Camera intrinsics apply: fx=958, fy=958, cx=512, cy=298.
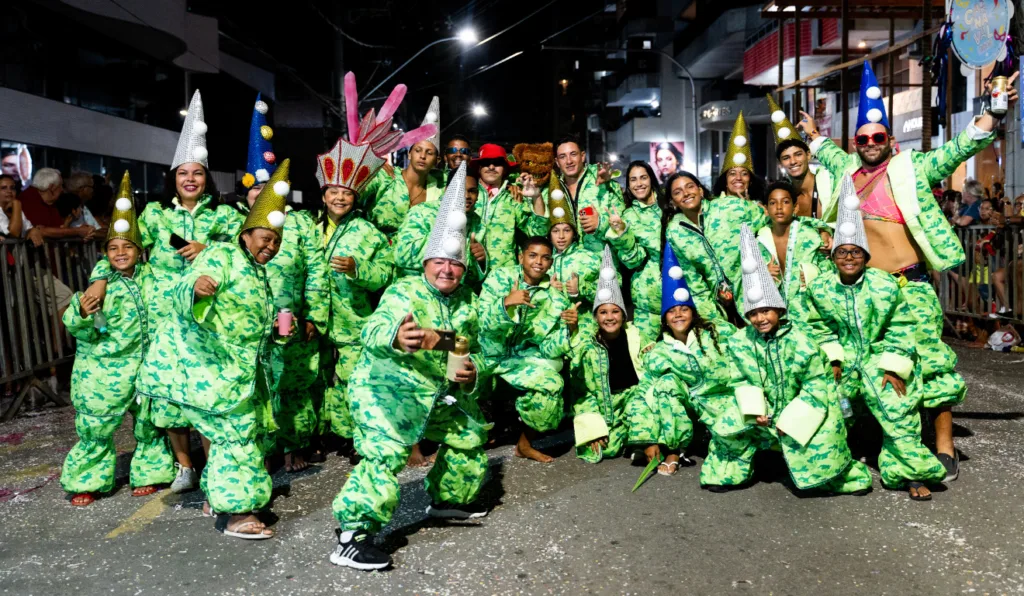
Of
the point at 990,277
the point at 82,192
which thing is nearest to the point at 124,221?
the point at 82,192

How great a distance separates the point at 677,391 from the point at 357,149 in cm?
238

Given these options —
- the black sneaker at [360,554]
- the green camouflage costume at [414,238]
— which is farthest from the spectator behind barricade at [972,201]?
the black sneaker at [360,554]

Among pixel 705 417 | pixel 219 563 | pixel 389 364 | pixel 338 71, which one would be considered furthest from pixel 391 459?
pixel 338 71

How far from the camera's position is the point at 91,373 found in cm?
520

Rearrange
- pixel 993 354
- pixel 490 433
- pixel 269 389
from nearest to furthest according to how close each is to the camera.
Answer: pixel 269 389
pixel 490 433
pixel 993 354

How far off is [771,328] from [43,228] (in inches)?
246

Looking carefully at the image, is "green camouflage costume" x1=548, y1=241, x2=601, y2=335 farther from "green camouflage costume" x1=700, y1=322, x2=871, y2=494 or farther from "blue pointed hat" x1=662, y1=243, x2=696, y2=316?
"green camouflage costume" x1=700, y1=322, x2=871, y2=494

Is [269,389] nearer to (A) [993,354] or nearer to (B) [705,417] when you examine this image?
(B) [705,417]

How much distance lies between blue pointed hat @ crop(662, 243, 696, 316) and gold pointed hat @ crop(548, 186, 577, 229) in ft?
2.88

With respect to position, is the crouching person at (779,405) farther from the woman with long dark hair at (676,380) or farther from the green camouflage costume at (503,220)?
the green camouflage costume at (503,220)

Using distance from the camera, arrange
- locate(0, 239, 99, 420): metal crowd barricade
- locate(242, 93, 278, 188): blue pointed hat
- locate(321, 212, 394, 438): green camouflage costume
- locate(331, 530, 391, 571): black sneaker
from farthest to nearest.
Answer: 1. locate(0, 239, 99, 420): metal crowd barricade
2. locate(242, 93, 278, 188): blue pointed hat
3. locate(321, 212, 394, 438): green camouflage costume
4. locate(331, 530, 391, 571): black sneaker

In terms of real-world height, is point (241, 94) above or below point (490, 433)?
above

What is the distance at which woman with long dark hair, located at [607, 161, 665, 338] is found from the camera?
633 centimetres

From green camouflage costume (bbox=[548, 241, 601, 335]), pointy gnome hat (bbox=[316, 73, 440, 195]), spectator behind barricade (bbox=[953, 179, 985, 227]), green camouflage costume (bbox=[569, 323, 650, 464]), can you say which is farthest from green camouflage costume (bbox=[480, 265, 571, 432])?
spectator behind barricade (bbox=[953, 179, 985, 227])
